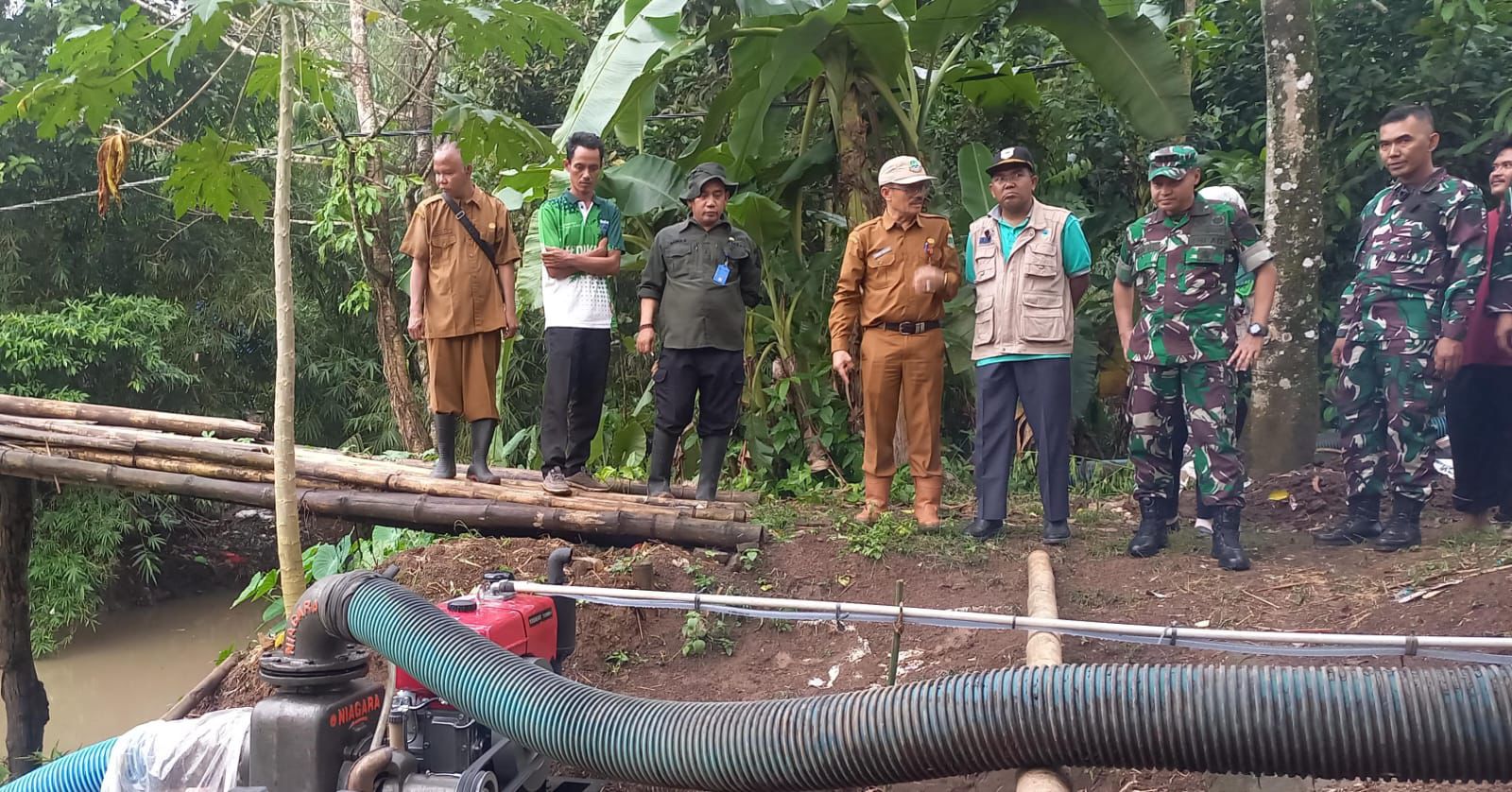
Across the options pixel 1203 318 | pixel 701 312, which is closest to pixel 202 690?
pixel 701 312

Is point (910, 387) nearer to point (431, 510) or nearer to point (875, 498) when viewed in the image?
point (875, 498)

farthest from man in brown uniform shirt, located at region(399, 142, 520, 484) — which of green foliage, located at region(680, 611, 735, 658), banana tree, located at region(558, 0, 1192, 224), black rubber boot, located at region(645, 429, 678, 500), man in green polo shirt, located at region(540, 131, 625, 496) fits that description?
green foliage, located at region(680, 611, 735, 658)

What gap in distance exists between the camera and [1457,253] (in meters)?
4.00

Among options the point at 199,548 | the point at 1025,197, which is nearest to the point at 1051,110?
the point at 1025,197

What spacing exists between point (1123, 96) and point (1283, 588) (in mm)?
2880

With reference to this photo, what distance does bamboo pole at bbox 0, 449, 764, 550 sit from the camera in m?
4.57

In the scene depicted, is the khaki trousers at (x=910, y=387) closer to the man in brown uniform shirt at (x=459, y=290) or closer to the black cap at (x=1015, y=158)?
the black cap at (x=1015, y=158)

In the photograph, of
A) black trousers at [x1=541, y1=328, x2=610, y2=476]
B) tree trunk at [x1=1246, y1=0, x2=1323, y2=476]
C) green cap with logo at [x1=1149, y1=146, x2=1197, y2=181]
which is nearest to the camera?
green cap with logo at [x1=1149, y1=146, x2=1197, y2=181]

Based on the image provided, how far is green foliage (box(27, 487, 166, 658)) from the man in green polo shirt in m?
7.06

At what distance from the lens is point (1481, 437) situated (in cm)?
438

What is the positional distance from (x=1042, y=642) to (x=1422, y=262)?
2417 mm

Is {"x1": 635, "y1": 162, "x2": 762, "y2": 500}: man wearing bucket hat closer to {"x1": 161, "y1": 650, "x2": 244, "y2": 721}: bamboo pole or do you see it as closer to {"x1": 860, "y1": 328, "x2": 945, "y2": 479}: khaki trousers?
{"x1": 860, "y1": 328, "x2": 945, "y2": 479}: khaki trousers

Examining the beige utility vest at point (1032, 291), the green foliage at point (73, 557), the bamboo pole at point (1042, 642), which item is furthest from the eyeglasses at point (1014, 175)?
the green foliage at point (73, 557)

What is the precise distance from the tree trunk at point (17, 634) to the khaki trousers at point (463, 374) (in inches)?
148
